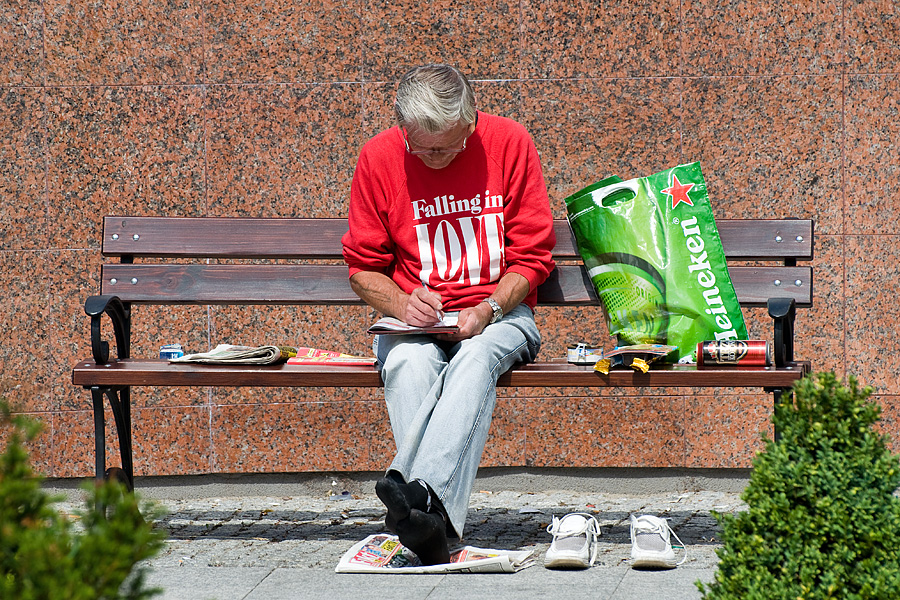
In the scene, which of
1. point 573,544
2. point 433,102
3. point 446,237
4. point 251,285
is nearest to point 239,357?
point 251,285

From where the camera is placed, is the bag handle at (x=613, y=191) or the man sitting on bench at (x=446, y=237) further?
the bag handle at (x=613, y=191)

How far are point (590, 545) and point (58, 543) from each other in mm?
2398

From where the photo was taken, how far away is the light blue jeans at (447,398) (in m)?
3.02

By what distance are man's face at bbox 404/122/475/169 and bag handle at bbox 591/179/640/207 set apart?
559mm

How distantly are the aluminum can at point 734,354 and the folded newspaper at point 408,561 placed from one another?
94cm

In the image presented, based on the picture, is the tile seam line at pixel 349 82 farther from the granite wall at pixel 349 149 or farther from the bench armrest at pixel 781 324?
the bench armrest at pixel 781 324

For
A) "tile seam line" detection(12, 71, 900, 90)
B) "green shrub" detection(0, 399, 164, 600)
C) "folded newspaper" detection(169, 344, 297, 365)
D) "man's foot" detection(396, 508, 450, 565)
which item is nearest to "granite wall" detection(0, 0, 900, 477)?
"tile seam line" detection(12, 71, 900, 90)

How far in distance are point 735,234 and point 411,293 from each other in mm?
1372

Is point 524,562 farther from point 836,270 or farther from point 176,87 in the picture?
point 176,87

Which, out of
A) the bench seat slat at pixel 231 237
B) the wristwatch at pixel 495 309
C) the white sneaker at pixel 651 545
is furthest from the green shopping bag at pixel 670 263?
the white sneaker at pixel 651 545

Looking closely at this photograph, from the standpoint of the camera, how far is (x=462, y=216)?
370cm

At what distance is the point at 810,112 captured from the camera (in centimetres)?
481

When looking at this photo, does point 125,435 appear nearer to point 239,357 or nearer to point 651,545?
point 239,357

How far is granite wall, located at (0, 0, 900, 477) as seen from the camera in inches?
190
